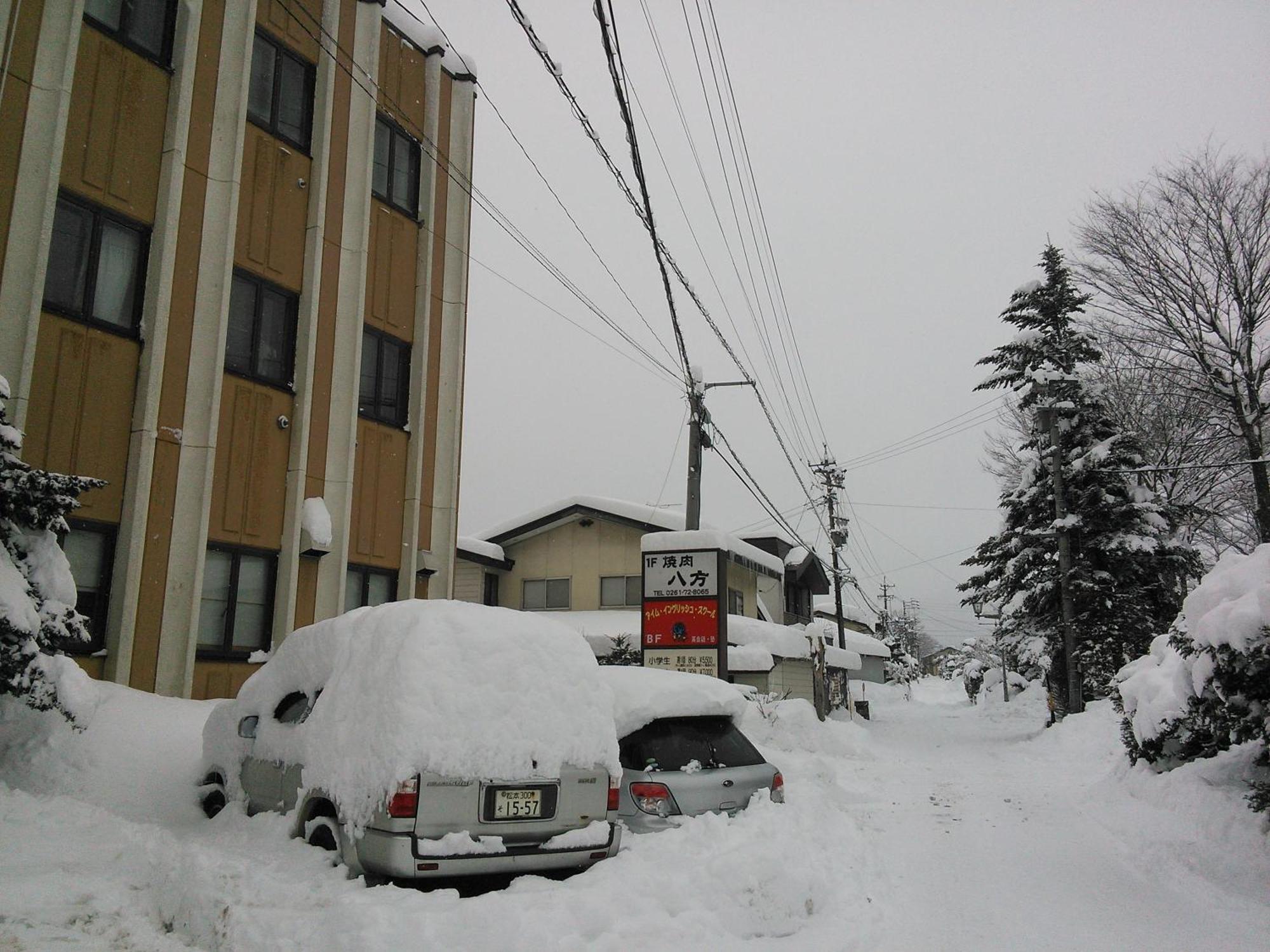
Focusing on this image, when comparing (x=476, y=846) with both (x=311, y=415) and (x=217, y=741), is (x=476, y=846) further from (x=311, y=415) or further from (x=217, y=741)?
(x=311, y=415)

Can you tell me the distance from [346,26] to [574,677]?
502 inches

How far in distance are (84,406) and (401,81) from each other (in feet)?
27.4

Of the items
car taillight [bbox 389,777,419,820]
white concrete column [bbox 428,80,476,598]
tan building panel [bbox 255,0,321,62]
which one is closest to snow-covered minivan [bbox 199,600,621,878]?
car taillight [bbox 389,777,419,820]

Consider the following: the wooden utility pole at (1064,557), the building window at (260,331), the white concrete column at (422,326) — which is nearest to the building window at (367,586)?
the white concrete column at (422,326)

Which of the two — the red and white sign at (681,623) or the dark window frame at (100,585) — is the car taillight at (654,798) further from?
the red and white sign at (681,623)

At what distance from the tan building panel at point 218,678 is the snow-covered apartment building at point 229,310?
0.12 feet

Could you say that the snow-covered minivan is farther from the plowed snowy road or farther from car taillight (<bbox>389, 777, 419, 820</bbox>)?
the plowed snowy road

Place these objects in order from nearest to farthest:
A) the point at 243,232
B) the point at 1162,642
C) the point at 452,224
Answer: the point at 1162,642, the point at 243,232, the point at 452,224

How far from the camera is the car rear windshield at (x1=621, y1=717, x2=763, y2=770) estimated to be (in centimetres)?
672

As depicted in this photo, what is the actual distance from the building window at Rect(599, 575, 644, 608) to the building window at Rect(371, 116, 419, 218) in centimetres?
1305

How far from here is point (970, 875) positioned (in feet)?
23.2

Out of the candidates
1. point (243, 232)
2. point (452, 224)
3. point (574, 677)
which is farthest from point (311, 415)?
point (574, 677)

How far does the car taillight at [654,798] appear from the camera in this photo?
644cm

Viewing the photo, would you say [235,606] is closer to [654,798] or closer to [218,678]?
[218,678]
